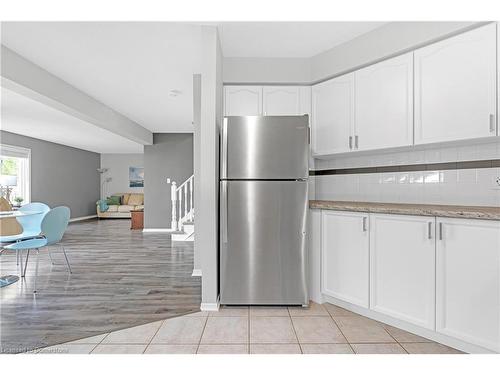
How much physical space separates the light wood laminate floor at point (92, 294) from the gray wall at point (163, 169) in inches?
98.7

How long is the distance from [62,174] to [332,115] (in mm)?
8620

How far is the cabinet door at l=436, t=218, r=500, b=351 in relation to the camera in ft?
5.88

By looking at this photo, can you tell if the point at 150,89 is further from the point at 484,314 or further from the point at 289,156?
the point at 484,314

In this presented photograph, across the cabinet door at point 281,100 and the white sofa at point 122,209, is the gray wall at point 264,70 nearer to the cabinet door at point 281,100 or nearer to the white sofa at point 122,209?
the cabinet door at point 281,100

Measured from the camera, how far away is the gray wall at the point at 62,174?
7703 millimetres

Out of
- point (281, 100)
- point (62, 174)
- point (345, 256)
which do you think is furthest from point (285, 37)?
point (62, 174)

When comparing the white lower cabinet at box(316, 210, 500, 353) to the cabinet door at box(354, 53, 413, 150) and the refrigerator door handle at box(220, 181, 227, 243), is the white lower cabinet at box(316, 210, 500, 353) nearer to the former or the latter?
the cabinet door at box(354, 53, 413, 150)

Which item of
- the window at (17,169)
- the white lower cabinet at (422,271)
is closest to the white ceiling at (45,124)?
the window at (17,169)

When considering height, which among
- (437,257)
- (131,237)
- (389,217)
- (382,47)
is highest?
(382,47)

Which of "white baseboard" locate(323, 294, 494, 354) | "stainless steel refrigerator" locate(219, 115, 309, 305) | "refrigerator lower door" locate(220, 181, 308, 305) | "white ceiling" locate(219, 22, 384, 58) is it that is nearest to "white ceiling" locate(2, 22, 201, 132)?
"white ceiling" locate(219, 22, 384, 58)

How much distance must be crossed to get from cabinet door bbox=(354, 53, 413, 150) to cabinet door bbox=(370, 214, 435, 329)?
2.32 feet

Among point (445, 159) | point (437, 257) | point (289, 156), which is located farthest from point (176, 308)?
point (445, 159)

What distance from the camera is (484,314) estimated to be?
1.83 m
